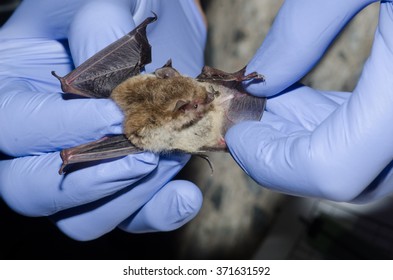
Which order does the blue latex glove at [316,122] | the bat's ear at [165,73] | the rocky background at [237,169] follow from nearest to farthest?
the blue latex glove at [316,122], the bat's ear at [165,73], the rocky background at [237,169]

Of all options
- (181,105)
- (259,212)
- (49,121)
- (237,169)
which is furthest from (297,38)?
(259,212)

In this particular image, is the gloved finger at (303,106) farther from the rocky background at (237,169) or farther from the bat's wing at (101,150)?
the rocky background at (237,169)

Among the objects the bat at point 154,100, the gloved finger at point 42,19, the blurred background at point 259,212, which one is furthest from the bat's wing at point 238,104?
the blurred background at point 259,212

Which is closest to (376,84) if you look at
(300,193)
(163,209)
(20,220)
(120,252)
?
(300,193)

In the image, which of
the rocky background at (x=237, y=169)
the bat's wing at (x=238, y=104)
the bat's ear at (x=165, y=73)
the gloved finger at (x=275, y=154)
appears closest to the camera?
the gloved finger at (x=275, y=154)

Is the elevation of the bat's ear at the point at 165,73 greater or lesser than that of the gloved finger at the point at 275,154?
greater

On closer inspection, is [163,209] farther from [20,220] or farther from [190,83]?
[20,220]

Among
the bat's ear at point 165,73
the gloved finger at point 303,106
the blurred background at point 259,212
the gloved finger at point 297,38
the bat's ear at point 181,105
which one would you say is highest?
the gloved finger at point 297,38

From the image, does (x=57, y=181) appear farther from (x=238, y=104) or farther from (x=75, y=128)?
(x=238, y=104)
